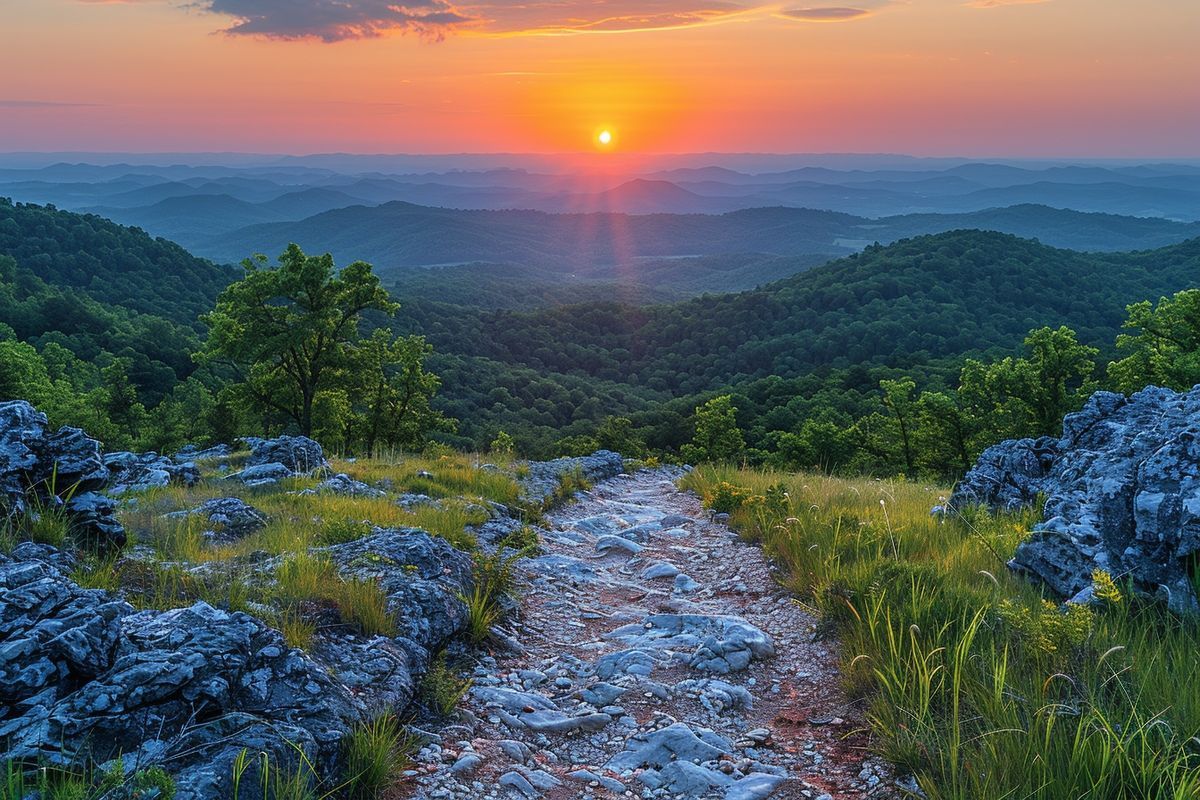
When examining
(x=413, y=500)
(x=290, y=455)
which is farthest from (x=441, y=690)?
(x=290, y=455)

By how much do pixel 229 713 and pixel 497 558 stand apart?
4.63 m

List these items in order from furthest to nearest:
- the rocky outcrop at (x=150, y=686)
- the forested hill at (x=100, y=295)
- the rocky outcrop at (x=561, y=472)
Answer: the forested hill at (x=100, y=295) < the rocky outcrop at (x=561, y=472) < the rocky outcrop at (x=150, y=686)

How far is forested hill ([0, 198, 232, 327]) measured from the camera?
127 metres

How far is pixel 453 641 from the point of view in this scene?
6543 mm

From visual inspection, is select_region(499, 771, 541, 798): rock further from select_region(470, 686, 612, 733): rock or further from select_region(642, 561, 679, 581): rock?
select_region(642, 561, 679, 581): rock

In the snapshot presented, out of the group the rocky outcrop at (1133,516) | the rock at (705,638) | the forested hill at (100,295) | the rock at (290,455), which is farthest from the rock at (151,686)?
the forested hill at (100,295)

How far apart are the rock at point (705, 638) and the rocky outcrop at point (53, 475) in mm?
5299

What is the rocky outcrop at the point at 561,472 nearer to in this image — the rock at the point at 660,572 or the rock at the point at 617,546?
the rock at the point at 617,546

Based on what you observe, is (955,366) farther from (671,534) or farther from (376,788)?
(376,788)

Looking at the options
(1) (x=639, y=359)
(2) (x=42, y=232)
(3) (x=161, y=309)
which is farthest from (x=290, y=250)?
(2) (x=42, y=232)

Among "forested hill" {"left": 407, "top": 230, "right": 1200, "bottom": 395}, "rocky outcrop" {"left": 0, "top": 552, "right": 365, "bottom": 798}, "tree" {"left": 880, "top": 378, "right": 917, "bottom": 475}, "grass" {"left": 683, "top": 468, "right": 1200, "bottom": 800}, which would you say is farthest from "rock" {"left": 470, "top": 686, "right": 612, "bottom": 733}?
"forested hill" {"left": 407, "top": 230, "right": 1200, "bottom": 395}

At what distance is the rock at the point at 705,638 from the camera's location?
6.52m

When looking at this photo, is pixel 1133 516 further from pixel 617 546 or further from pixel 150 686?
pixel 150 686

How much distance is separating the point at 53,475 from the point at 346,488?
211 inches
